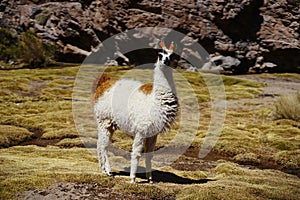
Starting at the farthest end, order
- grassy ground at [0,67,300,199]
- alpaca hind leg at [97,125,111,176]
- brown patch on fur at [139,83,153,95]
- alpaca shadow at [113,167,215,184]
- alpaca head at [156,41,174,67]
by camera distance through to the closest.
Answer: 1. alpaca shadow at [113,167,215,184]
2. alpaca hind leg at [97,125,111,176]
3. grassy ground at [0,67,300,199]
4. brown patch on fur at [139,83,153,95]
5. alpaca head at [156,41,174,67]

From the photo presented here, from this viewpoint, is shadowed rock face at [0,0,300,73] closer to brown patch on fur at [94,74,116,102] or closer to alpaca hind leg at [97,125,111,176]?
brown patch on fur at [94,74,116,102]

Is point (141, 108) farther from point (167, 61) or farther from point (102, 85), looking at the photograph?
point (102, 85)

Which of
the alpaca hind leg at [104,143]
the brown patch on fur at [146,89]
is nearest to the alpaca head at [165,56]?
the brown patch on fur at [146,89]

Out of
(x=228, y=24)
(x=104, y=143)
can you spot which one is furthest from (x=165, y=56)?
(x=228, y=24)

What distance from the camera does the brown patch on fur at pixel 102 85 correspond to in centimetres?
1125

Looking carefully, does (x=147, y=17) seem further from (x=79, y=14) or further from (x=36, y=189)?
(x=36, y=189)

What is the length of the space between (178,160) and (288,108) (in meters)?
13.6

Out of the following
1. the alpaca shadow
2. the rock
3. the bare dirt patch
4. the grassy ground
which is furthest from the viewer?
the rock

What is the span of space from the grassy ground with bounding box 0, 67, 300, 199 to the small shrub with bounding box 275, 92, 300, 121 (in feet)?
2.15

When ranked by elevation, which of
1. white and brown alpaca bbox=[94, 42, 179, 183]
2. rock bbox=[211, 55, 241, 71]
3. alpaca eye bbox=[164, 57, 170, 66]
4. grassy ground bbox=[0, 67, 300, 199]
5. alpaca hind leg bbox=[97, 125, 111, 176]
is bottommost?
rock bbox=[211, 55, 241, 71]

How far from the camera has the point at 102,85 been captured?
37.8 feet

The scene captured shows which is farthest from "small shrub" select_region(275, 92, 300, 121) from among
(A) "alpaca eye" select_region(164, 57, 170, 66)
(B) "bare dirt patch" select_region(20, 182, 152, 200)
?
(B) "bare dirt patch" select_region(20, 182, 152, 200)

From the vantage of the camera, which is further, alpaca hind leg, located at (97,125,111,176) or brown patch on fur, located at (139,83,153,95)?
alpaca hind leg, located at (97,125,111,176)

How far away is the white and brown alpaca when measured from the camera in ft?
32.9
